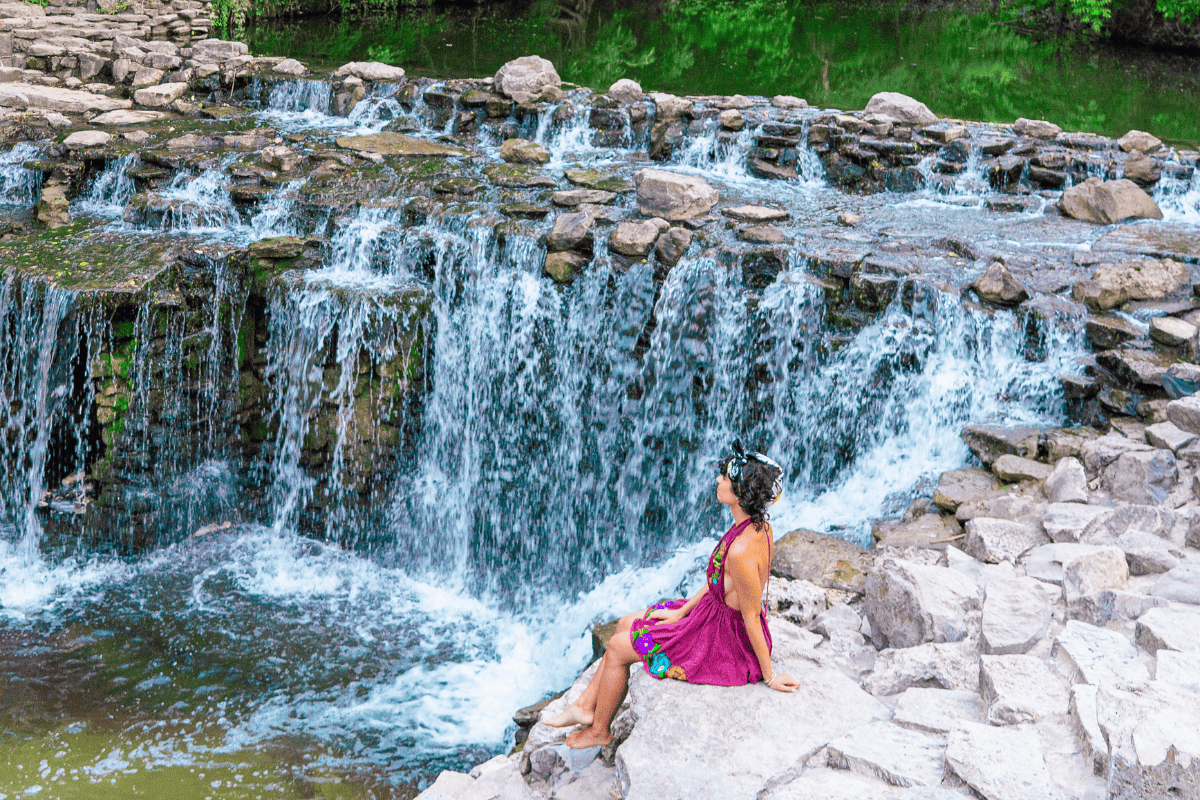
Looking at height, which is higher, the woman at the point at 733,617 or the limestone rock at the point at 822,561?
the woman at the point at 733,617

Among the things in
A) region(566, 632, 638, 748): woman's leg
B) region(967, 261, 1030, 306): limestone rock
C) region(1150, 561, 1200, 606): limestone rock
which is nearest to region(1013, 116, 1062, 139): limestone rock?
region(967, 261, 1030, 306): limestone rock

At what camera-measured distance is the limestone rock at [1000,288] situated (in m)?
7.30

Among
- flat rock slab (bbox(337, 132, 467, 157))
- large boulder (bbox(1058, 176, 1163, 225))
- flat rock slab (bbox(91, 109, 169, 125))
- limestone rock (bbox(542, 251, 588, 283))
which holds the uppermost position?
large boulder (bbox(1058, 176, 1163, 225))

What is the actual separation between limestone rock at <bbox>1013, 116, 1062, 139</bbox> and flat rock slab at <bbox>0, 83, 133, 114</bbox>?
10.4 m

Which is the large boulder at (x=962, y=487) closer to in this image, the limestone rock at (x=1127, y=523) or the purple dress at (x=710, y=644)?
the limestone rock at (x=1127, y=523)

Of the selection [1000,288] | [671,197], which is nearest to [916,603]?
[1000,288]

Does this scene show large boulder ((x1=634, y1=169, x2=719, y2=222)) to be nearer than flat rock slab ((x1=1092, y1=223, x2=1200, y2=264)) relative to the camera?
No

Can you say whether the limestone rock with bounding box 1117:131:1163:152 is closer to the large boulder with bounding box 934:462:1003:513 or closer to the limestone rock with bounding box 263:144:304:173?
the large boulder with bounding box 934:462:1003:513

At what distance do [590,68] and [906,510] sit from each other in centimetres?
1413

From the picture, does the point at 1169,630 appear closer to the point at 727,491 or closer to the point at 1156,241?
the point at 727,491

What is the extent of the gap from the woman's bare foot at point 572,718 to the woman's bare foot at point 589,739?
5cm

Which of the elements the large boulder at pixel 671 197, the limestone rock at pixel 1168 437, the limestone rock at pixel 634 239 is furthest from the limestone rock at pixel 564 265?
the limestone rock at pixel 1168 437

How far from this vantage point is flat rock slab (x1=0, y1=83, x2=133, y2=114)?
37.8 feet

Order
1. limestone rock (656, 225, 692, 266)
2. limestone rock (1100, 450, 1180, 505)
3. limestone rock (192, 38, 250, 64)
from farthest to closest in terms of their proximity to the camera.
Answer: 1. limestone rock (192, 38, 250, 64)
2. limestone rock (656, 225, 692, 266)
3. limestone rock (1100, 450, 1180, 505)
